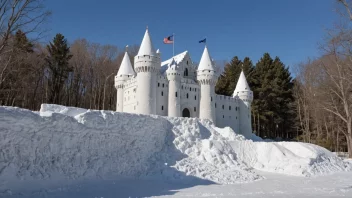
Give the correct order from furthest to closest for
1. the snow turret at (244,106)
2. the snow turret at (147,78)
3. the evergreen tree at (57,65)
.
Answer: the snow turret at (244,106) → the evergreen tree at (57,65) → the snow turret at (147,78)

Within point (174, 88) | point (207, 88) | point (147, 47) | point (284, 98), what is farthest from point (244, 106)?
point (147, 47)

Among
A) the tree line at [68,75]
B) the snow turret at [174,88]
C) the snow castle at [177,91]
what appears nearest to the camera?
the snow castle at [177,91]

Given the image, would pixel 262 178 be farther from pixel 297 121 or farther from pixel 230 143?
pixel 297 121

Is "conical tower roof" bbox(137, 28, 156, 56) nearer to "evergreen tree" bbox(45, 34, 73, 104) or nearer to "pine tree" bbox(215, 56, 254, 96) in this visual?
"evergreen tree" bbox(45, 34, 73, 104)

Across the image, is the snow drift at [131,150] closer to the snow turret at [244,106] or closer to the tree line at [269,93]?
the snow turret at [244,106]

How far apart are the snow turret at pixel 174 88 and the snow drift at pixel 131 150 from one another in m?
5.98

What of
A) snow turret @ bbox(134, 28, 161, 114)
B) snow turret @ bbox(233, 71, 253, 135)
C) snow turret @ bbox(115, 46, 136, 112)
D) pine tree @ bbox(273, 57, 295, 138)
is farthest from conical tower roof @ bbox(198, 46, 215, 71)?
pine tree @ bbox(273, 57, 295, 138)

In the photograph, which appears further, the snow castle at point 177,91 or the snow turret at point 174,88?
the snow turret at point 174,88

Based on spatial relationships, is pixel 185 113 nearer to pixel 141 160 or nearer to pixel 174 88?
pixel 174 88

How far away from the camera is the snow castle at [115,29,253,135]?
105ft

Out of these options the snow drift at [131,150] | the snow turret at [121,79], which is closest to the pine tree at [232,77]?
the snow turret at [121,79]

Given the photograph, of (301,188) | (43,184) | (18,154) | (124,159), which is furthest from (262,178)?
(18,154)

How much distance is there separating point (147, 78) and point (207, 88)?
26.3 feet

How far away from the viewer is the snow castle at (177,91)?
32.1 m
